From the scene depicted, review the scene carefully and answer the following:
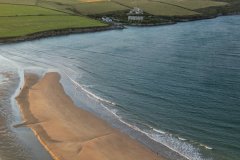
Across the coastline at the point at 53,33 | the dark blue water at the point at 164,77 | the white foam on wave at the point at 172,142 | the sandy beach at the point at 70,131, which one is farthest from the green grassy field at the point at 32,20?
the white foam on wave at the point at 172,142

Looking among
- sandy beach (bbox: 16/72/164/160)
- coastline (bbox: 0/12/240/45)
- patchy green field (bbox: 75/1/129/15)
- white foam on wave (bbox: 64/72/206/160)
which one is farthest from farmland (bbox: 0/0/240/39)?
white foam on wave (bbox: 64/72/206/160)

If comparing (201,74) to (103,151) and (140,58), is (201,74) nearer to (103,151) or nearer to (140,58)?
(140,58)

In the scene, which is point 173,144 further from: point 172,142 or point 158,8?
point 158,8

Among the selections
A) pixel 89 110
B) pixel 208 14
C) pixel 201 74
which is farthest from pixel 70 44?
pixel 208 14

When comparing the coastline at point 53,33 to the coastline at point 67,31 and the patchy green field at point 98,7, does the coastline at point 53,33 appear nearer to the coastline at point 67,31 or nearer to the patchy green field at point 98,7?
the coastline at point 67,31

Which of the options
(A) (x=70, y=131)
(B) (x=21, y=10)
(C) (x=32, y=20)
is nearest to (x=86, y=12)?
(B) (x=21, y=10)

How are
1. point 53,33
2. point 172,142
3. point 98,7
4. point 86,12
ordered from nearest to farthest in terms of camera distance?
point 172,142, point 53,33, point 86,12, point 98,7

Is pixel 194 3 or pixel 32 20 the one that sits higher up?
pixel 194 3

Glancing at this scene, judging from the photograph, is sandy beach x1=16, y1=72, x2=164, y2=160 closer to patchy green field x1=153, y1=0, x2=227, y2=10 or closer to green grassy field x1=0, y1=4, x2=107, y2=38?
green grassy field x1=0, y1=4, x2=107, y2=38
